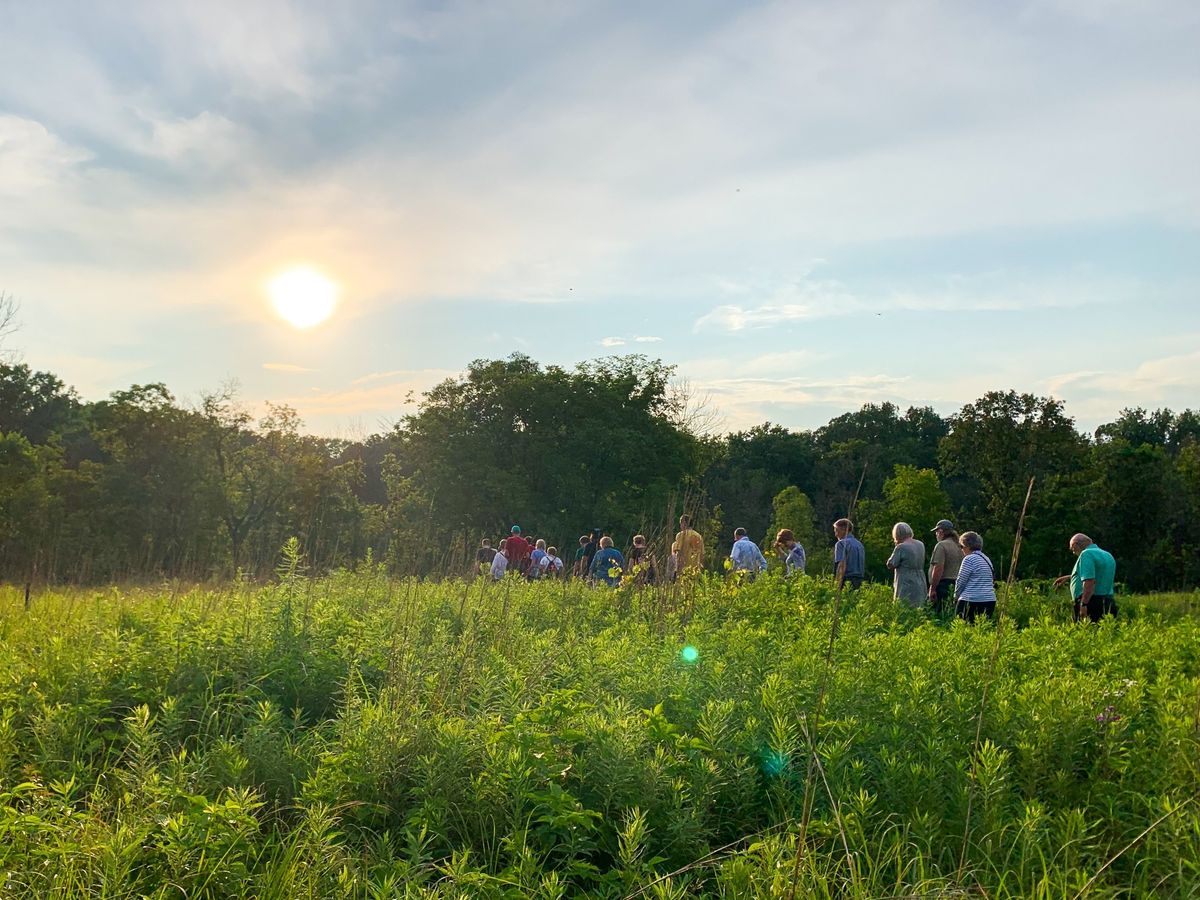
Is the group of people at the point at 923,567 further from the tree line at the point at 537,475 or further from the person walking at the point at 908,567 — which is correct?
the tree line at the point at 537,475

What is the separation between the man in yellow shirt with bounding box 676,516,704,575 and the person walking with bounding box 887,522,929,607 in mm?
2443

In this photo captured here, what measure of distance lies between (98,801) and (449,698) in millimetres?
1790

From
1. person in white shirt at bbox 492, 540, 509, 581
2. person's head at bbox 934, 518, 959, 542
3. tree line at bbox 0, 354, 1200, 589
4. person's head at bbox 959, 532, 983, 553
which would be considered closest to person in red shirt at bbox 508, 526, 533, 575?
person in white shirt at bbox 492, 540, 509, 581

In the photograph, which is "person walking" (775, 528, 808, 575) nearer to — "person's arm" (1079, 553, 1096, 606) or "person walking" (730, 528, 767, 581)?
"person walking" (730, 528, 767, 581)

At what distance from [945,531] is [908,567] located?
68 cm

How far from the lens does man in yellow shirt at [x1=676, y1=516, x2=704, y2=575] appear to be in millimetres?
9477

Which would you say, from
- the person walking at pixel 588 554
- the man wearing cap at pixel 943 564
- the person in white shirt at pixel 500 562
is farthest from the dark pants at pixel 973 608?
the person in white shirt at pixel 500 562

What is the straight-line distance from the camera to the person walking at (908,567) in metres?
10.7

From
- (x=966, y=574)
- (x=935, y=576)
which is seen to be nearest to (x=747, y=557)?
(x=935, y=576)

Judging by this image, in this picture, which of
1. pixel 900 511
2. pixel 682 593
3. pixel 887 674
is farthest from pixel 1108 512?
pixel 887 674

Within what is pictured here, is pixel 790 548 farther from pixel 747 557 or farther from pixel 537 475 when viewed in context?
pixel 537 475

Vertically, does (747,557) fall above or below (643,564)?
below

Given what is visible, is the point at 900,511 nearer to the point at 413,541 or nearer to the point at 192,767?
the point at 413,541

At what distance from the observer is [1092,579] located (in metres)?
9.65
